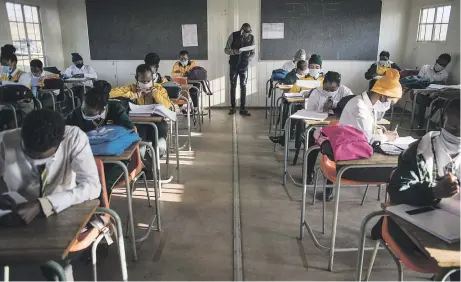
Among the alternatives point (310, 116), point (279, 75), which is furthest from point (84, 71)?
point (310, 116)

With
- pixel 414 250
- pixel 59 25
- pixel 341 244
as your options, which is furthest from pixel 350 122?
pixel 59 25

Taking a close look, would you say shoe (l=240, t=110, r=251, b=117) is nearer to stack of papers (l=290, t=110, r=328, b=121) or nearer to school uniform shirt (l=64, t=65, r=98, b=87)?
school uniform shirt (l=64, t=65, r=98, b=87)

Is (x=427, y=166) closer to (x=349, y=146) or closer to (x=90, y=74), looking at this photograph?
(x=349, y=146)

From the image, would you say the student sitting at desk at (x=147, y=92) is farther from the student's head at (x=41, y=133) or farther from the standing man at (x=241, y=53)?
the standing man at (x=241, y=53)

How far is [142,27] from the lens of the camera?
7.66 meters

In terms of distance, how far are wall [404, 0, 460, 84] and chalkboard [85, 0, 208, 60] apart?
160 inches

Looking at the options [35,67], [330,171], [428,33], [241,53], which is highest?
[428,33]

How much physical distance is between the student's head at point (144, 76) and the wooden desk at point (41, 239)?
102 inches

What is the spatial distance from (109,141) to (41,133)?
784mm

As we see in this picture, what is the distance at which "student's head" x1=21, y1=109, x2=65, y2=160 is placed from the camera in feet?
4.86

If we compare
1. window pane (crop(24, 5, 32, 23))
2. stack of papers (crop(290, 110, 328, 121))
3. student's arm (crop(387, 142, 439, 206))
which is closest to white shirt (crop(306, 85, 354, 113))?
stack of papers (crop(290, 110, 328, 121))

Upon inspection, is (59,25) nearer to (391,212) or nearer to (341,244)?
(341,244)

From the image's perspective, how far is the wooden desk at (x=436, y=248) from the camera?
120 cm


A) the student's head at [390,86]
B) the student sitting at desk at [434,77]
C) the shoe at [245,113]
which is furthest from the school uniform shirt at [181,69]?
the student's head at [390,86]
